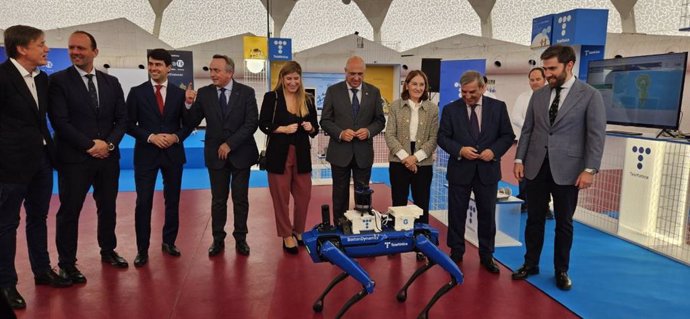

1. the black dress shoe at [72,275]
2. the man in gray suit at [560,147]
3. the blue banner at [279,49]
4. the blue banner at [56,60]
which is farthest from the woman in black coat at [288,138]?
the blue banner at [56,60]

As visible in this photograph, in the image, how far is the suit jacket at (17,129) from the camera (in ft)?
8.71

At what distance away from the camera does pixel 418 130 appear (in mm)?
3729

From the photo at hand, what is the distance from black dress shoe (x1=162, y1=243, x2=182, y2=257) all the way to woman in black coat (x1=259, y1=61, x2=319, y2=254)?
872 mm

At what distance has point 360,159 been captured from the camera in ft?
12.5

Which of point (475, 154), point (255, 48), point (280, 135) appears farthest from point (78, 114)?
point (255, 48)

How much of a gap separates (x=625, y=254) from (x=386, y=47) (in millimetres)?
12084

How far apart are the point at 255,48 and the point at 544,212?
20.1ft

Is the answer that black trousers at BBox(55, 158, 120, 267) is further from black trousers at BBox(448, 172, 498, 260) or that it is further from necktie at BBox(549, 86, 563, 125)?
necktie at BBox(549, 86, 563, 125)

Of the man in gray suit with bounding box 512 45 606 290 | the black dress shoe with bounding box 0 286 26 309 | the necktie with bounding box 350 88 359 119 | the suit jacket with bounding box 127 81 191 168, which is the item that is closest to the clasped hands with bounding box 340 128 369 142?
the necktie with bounding box 350 88 359 119

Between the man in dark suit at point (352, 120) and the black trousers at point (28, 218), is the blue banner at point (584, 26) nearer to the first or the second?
the man in dark suit at point (352, 120)

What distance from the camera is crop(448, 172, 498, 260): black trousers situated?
3586 millimetres

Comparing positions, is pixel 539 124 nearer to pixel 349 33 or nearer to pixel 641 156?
pixel 641 156

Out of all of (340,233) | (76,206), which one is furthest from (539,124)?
(76,206)

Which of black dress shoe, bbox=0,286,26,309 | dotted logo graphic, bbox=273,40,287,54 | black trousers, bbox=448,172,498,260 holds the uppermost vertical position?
dotted logo graphic, bbox=273,40,287,54
